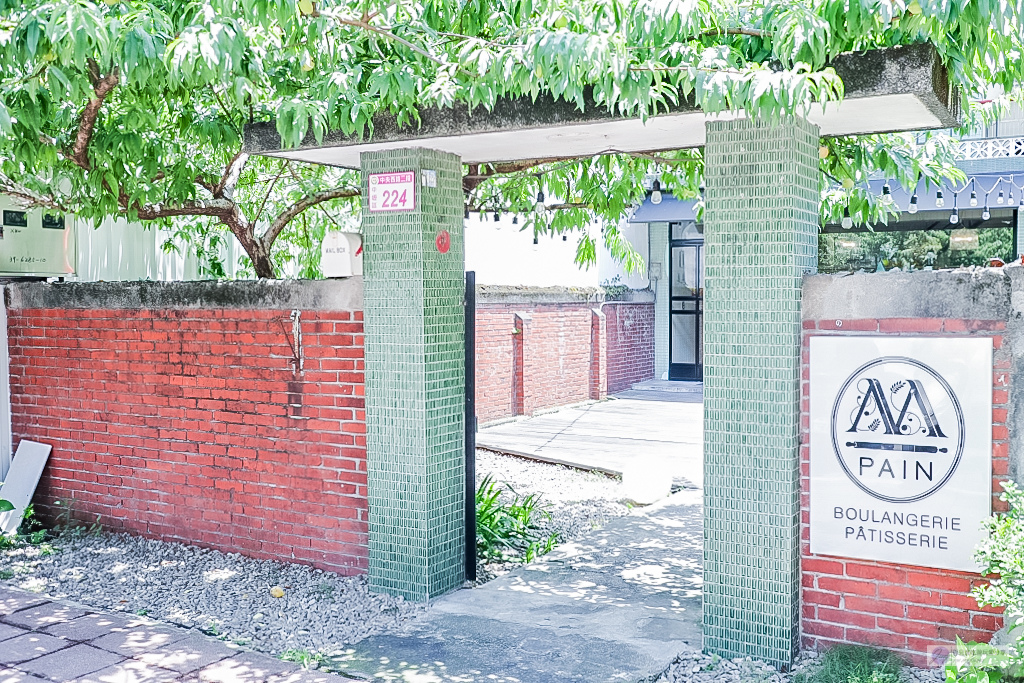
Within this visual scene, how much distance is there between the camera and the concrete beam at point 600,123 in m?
3.99

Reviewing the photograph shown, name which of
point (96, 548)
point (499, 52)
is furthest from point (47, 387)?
point (499, 52)

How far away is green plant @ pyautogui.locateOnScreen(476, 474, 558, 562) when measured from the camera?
21.7 feet

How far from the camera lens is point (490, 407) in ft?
43.2

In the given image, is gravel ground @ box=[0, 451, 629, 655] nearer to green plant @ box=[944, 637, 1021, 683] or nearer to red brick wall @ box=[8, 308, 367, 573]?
red brick wall @ box=[8, 308, 367, 573]

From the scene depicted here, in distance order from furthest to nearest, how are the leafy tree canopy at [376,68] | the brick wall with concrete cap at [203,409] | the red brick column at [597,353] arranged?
1. the red brick column at [597,353]
2. the brick wall with concrete cap at [203,409]
3. the leafy tree canopy at [376,68]

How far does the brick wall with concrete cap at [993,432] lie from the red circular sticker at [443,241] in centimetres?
206

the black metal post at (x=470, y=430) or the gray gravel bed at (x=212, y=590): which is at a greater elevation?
the black metal post at (x=470, y=430)

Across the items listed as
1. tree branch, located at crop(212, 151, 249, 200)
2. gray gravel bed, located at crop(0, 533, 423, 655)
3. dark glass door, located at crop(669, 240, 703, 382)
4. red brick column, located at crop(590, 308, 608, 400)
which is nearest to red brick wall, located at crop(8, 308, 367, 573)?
gray gravel bed, located at crop(0, 533, 423, 655)

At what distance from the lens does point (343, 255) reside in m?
5.87

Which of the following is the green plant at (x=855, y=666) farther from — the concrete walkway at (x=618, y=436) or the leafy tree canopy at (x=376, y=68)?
the concrete walkway at (x=618, y=436)

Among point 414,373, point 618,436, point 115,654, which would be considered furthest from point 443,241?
point 618,436

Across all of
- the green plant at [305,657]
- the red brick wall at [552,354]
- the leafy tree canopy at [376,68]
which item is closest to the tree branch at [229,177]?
the leafy tree canopy at [376,68]

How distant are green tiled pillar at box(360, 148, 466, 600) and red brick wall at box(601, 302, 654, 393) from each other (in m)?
11.0

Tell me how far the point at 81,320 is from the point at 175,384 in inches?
41.0
